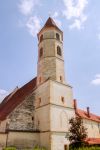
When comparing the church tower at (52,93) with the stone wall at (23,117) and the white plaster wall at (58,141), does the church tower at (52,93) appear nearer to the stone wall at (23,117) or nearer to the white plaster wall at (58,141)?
the white plaster wall at (58,141)

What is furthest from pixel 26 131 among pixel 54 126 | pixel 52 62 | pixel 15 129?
pixel 52 62

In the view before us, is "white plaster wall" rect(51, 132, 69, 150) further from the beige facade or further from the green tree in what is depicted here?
the green tree

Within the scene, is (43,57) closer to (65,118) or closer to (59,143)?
(65,118)

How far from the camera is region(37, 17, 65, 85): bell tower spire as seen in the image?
23250 mm

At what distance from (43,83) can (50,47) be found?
5.39 metres

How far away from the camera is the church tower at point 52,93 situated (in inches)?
776

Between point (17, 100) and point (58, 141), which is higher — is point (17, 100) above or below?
above

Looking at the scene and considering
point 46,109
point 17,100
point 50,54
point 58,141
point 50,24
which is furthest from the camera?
point 50,24

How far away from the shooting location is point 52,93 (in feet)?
69.7

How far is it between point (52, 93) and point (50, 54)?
19.2 ft

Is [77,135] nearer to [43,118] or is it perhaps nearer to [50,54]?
[43,118]

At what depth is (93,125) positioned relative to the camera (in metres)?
35.0

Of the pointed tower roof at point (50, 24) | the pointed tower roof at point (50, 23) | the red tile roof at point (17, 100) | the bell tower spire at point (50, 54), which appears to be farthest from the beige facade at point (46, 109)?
the red tile roof at point (17, 100)

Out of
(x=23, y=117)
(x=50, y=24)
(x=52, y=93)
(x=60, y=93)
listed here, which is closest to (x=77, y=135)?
(x=52, y=93)
